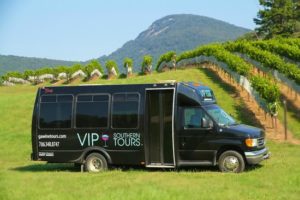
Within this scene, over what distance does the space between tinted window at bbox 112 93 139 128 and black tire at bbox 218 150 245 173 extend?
2993 millimetres

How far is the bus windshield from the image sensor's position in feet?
55.5

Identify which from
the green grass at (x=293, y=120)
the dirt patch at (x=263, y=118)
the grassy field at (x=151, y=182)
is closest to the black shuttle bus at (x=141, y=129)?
the grassy field at (x=151, y=182)

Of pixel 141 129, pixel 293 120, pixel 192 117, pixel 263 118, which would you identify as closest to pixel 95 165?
pixel 141 129

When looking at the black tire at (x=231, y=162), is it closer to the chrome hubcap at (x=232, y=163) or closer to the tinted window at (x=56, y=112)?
the chrome hubcap at (x=232, y=163)

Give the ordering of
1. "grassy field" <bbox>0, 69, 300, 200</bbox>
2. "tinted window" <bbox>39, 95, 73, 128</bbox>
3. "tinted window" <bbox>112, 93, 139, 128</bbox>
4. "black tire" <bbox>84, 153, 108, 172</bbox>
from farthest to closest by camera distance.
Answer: "tinted window" <bbox>39, 95, 73, 128</bbox>, "black tire" <bbox>84, 153, 108, 172</bbox>, "tinted window" <bbox>112, 93, 139, 128</bbox>, "grassy field" <bbox>0, 69, 300, 200</bbox>

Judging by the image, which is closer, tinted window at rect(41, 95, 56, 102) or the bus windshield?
the bus windshield

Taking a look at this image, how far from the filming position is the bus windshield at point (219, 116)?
16922mm

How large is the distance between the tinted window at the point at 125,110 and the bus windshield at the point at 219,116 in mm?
2348

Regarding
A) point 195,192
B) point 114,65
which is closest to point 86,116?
point 195,192

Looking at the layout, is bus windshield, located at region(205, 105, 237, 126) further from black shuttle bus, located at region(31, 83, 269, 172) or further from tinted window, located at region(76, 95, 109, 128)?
tinted window, located at region(76, 95, 109, 128)

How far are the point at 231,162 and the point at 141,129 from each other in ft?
9.98

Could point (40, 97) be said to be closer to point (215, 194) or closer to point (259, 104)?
point (215, 194)

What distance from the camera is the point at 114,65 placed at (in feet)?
246

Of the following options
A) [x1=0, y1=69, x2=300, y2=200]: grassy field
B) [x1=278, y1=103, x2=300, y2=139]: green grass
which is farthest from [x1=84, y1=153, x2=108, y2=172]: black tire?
[x1=278, y1=103, x2=300, y2=139]: green grass
